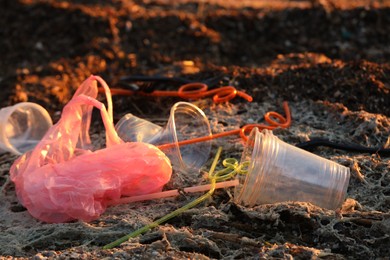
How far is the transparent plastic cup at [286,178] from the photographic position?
9.07 ft

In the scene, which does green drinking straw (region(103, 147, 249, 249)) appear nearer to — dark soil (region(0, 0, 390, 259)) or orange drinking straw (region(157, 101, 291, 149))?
dark soil (region(0, 0, 390, 259))

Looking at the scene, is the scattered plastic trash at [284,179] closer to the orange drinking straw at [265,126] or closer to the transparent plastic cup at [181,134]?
the transparent plastic cup at [181,134]

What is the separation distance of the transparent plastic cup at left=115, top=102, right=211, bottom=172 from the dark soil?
28 cm

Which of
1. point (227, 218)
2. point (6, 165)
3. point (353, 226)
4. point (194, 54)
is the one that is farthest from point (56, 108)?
point (353, 226)

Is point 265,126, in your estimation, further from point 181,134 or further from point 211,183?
point 211,183

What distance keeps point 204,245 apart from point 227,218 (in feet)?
0.68

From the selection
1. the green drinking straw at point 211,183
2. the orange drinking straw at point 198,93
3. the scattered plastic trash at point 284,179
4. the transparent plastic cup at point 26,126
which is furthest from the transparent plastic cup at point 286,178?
the transparent plastic cup at point 26,126

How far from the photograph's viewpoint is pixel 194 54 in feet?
19.3

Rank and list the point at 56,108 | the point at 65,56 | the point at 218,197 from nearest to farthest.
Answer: the point at 218,197
the point at 56,108
the point at 65,56

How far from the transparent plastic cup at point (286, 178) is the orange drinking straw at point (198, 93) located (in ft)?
3.82

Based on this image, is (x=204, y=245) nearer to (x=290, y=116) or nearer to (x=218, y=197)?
(x=218, y=197)

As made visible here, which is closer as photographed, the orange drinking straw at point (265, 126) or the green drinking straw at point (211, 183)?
the green drinking straw at point (211, 183)

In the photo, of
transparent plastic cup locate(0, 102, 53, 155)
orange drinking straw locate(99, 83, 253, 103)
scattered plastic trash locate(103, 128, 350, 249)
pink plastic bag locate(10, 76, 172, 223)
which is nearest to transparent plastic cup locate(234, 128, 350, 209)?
scattered plastic trash locate(103, 128, 350, 249)

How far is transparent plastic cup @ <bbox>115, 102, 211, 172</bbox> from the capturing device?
318 centimetres
